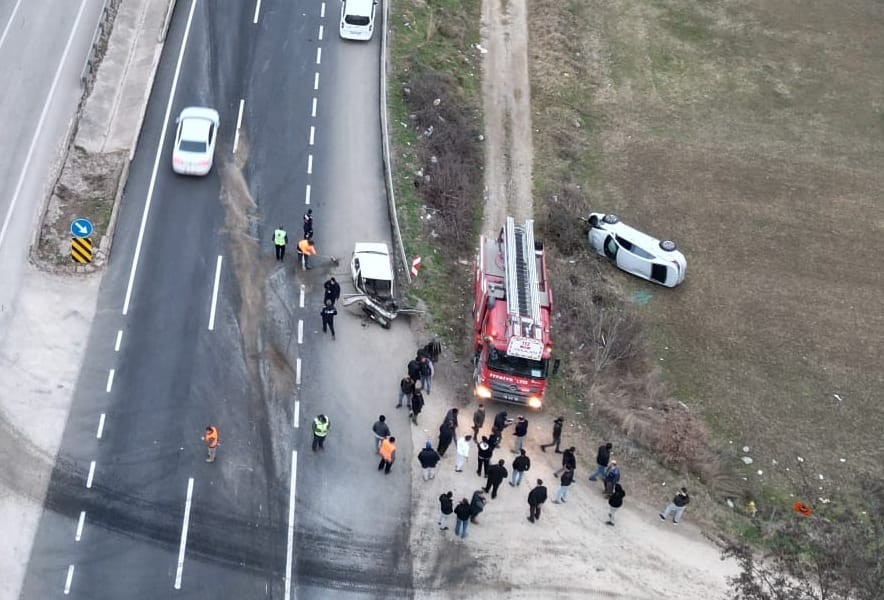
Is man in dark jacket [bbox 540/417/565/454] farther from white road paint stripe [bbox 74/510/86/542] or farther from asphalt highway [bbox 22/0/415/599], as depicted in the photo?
white road paint stripe [bbox 74/510/86/542]

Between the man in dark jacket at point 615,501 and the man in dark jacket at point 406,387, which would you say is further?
the man in dark jacket at point 406,387

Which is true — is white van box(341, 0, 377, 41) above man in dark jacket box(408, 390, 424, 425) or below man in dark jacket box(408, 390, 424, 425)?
above

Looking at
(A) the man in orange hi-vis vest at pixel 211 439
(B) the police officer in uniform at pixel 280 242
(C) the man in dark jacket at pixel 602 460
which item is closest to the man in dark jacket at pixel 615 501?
(C) the man in dark jacket at pixel 602 460

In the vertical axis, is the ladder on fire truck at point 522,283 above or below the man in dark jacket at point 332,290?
above

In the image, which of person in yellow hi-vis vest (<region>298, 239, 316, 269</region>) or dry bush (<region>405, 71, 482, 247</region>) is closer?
person in yellow hi-vis vest (<region>298, 239, 316, 269</region>)

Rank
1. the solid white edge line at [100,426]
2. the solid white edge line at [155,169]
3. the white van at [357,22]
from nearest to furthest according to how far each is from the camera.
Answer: the solid white edge line at [100,426], the solid white edge line at [155,169], the white van at [357,22]

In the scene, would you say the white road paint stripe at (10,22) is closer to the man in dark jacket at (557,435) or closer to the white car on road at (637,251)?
the white car on road at (637,251)

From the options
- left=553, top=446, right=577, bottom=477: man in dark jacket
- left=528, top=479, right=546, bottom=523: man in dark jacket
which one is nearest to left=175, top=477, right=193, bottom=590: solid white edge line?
left=528, top=479, right=546, bottom=523: man in dark jacket
